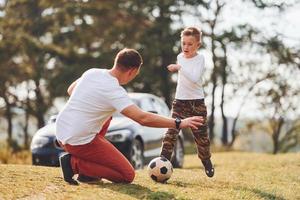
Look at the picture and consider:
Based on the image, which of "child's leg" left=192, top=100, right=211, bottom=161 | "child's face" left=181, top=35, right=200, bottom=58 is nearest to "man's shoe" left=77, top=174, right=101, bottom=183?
"child's leg" left=192, top=100, right=211, bottom=161

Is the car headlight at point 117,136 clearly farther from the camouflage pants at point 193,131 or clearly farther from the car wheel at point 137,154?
the camouflage pants at point 193,131

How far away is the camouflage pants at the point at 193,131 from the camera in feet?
27.3

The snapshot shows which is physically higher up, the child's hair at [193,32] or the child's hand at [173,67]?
the child's hair at [193,32]

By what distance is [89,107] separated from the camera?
6.86 m

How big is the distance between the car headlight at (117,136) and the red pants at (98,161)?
183 inches

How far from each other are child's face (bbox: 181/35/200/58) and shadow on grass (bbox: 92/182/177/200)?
1.99 m

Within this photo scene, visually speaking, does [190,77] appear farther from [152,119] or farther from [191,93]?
[152,119]

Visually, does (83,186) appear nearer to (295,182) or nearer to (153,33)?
(295,182)

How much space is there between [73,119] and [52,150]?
5526 mm

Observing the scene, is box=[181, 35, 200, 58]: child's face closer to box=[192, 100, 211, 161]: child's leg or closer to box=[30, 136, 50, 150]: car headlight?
box=[192, 100, 211, 161]: child's leg

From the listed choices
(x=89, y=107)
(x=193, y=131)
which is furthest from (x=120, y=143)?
(x=89, y=107)

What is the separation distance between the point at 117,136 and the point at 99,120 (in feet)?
16.6

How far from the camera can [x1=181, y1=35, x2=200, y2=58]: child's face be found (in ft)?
26.6

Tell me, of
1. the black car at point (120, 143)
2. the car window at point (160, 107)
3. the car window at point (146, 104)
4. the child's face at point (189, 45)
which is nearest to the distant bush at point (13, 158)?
the black car at point (120, 143)
